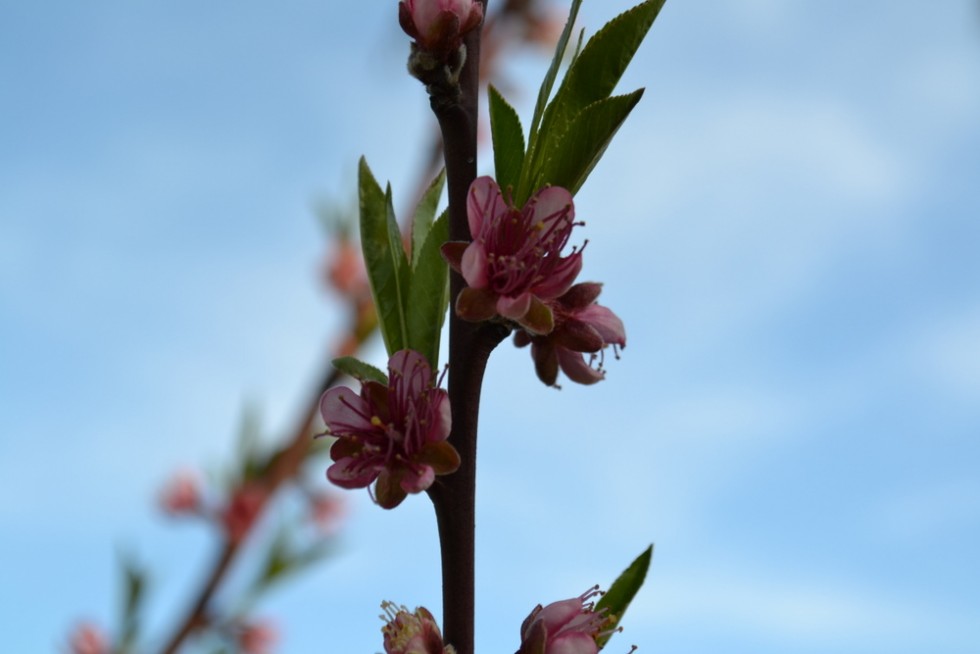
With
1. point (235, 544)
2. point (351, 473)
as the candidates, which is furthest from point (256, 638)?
point (351, 473)

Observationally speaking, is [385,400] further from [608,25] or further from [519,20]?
[519,20]

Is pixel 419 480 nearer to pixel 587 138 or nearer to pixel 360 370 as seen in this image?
pixel 360 370

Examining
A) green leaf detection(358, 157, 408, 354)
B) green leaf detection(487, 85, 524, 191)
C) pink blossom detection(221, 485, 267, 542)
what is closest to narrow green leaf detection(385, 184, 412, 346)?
green leaf detection(358, 157, 408, 354)

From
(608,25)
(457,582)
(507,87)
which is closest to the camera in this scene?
(457,582)

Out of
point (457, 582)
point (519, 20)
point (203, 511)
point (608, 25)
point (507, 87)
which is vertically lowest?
point (457, 582)

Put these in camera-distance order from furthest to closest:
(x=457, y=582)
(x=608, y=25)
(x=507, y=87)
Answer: (x=507, y=87) < (x=608, y=25) < (x=457, y=582)

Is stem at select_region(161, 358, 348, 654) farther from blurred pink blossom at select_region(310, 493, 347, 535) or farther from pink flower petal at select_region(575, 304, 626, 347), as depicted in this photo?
pink flower petal at select_region(575, 304, 626, 347)

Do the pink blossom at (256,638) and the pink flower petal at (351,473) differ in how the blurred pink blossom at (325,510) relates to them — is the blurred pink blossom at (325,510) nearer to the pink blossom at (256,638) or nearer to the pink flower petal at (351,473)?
the pink blossom at (256,638)

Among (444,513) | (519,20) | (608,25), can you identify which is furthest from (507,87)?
(444,513)
